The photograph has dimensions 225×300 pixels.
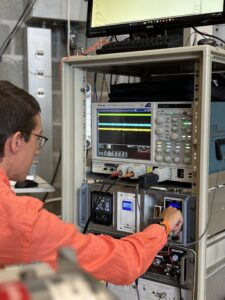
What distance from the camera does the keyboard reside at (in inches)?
58.5

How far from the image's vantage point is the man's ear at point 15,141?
4.34 ft

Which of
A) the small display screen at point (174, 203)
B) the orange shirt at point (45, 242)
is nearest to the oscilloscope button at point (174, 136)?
the small display screen at point (174, 203)

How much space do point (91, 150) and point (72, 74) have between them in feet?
1.02

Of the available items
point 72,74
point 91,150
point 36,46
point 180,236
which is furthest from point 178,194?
point 36,46

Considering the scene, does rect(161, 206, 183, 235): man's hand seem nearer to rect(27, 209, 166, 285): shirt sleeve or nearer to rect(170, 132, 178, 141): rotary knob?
rect(27, 209, 166, 285): shirt sleeve

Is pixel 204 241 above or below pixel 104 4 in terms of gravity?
below

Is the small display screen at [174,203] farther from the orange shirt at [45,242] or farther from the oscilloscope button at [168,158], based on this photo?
the orange shirt at [45,242]

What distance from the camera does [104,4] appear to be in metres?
1.76

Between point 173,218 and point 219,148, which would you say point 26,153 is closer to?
point 173,218

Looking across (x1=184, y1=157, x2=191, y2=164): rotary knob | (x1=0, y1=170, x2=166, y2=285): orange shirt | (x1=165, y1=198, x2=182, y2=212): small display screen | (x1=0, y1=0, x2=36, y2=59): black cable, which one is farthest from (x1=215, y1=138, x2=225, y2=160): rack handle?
(x1=0, y1=0, x2=36, y2=59): black cable

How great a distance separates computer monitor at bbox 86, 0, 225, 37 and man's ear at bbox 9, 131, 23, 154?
2.06ft

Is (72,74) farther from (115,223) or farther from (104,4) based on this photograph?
(115,223)

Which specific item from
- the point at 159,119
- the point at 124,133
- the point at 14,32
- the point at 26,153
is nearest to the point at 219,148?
the point at 159,119

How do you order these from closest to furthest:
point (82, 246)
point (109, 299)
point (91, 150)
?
1. point (109, 299)
2. point (82, 246)
3. point (91, 150)
